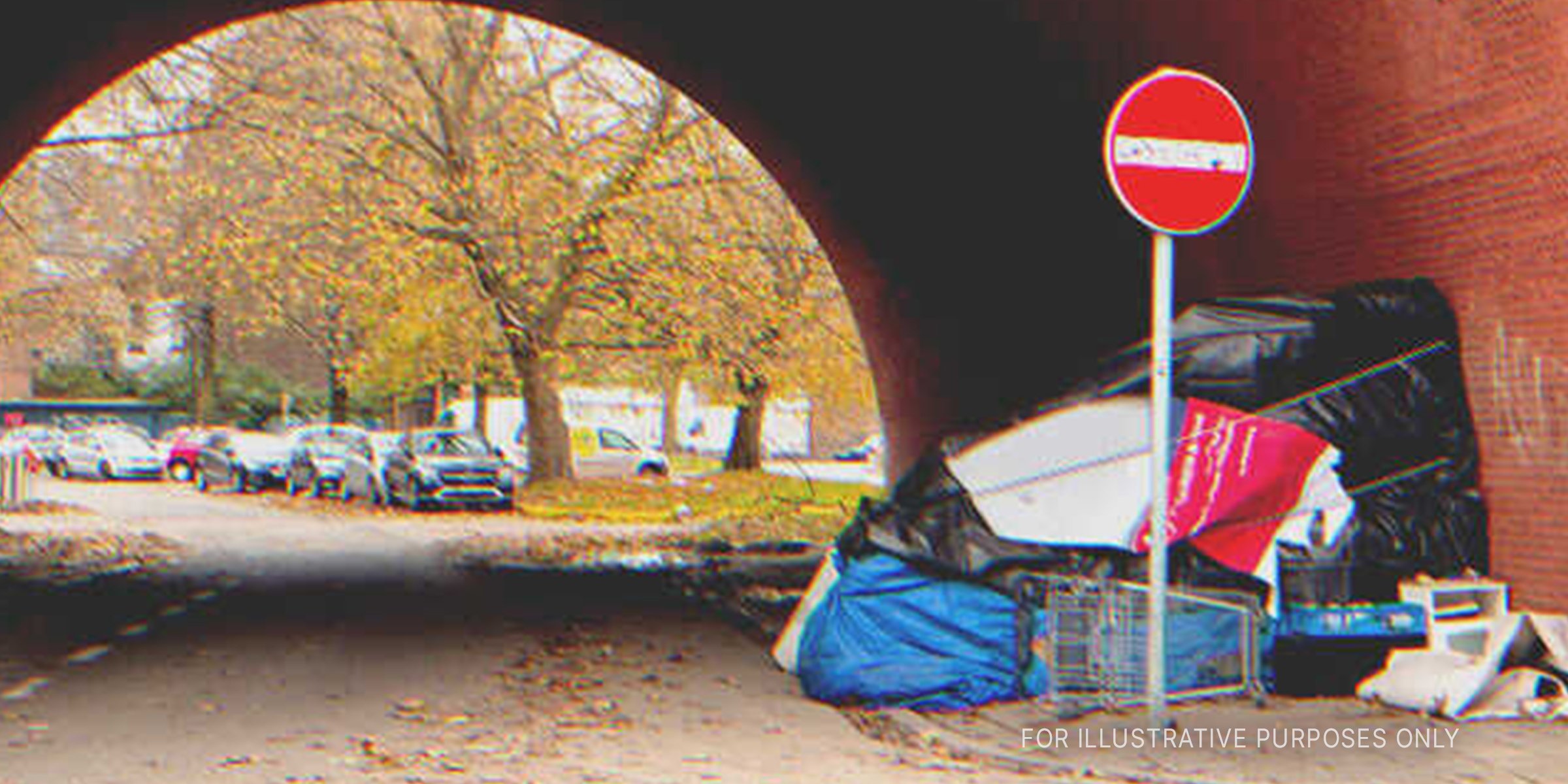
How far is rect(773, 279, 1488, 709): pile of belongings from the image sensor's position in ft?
27.1

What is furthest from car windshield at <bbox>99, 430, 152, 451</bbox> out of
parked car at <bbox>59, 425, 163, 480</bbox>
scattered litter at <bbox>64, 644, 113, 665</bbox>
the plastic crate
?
the plastic crate

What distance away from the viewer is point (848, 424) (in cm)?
7175

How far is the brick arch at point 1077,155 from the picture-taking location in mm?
8586

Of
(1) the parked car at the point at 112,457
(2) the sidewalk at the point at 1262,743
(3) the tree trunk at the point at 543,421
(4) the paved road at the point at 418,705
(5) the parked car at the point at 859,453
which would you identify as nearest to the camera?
(2) the sidewalk at the point at 1262,743

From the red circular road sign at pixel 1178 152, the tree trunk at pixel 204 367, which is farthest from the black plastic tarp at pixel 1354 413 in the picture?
the tree trunk at pixel 204 367

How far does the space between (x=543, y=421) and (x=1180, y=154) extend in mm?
27020

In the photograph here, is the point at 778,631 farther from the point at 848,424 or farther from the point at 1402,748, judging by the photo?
the point at 848,424

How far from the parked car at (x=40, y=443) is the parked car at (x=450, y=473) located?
2048 cm

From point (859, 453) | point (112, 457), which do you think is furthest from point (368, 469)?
point (859, 453)

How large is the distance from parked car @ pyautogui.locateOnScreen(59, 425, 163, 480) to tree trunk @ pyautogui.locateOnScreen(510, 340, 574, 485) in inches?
790

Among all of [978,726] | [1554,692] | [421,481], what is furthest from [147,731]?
[421,481]

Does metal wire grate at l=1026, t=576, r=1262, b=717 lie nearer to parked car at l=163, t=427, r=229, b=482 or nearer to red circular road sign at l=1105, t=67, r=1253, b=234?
red circular road sign at l=1105, t=67, r=1253, b=234

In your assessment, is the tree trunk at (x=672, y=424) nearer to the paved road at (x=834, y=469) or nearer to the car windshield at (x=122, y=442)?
the paved road at (x=834, y=469)

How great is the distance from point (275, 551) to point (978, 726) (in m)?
14.5
